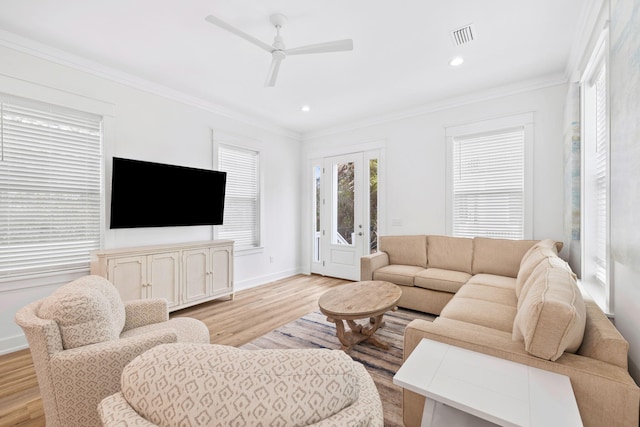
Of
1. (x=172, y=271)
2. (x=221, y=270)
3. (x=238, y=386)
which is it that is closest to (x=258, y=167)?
(x=221, y=270)

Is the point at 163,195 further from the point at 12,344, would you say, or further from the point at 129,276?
the point at 12,344

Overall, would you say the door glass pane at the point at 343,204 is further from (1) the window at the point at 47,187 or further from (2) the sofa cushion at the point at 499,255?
(1) the window at the point at 47,187

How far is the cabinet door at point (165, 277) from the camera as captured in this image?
125 inches

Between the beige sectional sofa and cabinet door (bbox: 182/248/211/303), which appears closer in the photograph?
the beige sectional sofa

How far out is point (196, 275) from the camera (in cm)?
361

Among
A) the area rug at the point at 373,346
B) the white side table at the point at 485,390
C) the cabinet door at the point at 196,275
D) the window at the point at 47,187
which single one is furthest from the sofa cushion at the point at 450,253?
the window at the point at 47,187

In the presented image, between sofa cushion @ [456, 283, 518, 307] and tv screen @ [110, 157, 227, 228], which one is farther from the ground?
tv screen @ [110, 157, 227, 228]

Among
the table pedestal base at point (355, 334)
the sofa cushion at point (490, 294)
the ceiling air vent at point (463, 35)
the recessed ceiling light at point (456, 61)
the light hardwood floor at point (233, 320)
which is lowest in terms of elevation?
the light hardwood floor at point (233, 320)

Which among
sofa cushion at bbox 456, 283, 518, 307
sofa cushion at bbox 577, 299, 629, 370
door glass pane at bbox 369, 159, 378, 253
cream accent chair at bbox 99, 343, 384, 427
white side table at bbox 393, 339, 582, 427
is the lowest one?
sofa cushion at bbox 456, 283, 518, 307

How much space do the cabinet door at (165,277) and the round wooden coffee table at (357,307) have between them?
1.87 meters

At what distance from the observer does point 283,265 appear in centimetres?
536

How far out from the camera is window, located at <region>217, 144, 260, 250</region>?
4.45 meters

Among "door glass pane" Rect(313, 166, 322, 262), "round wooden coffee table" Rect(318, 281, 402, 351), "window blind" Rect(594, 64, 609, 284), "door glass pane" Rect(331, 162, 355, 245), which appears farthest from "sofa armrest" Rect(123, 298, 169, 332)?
"door glass pane" Rect(313, 166, 322, 262)

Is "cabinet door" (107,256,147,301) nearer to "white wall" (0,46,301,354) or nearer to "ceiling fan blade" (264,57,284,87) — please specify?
"white wall" (0,46,301,354)
